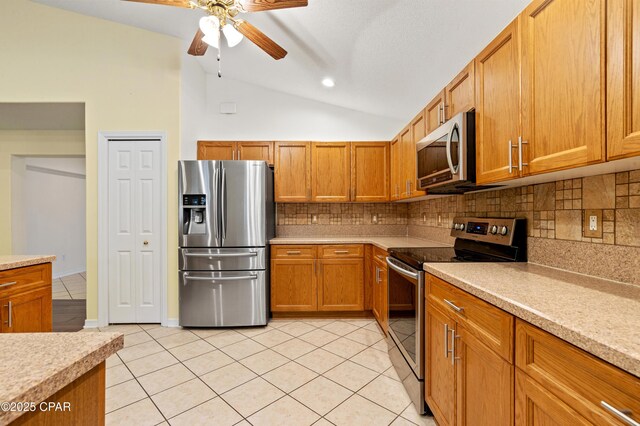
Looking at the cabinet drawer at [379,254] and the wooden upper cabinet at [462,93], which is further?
the cabinet drawer at [379,254]

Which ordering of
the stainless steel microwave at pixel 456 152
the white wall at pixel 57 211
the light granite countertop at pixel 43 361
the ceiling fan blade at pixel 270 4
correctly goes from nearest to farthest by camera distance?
1. the light granite countertop at pixel 43 361
2. the stainless steel microwave at pixel 456 152
3. the ceiling fan blade at pixel 270 4
4. the white wall at pixel 57 211

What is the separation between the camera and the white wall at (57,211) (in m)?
4.91

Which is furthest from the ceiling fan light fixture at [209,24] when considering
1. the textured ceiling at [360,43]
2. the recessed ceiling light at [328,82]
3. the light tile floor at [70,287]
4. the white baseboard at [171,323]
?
the light tile floor at [70,287]

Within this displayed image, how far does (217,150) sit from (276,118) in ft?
2.94

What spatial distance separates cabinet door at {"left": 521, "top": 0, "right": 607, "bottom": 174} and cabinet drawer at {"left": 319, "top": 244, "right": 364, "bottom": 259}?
208 centimetres

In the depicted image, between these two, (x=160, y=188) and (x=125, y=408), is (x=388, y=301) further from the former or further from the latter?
(x=160, y=188)

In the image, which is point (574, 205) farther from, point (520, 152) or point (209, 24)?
point (209, 24)

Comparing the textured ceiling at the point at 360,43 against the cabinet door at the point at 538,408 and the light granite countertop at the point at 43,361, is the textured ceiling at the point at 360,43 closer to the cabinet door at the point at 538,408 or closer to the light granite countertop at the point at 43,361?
the cabinet door at the point at 538,408

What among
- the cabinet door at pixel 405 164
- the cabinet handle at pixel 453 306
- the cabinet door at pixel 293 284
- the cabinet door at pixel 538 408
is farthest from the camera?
the cabinet door at pixel 293 284

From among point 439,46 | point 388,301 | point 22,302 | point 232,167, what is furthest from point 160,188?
point 439,46

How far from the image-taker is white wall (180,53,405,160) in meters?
3.72

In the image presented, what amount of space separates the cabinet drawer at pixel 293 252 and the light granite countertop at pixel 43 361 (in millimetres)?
2411

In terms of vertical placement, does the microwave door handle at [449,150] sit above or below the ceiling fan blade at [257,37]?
below

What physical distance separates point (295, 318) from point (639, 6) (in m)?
3.22
